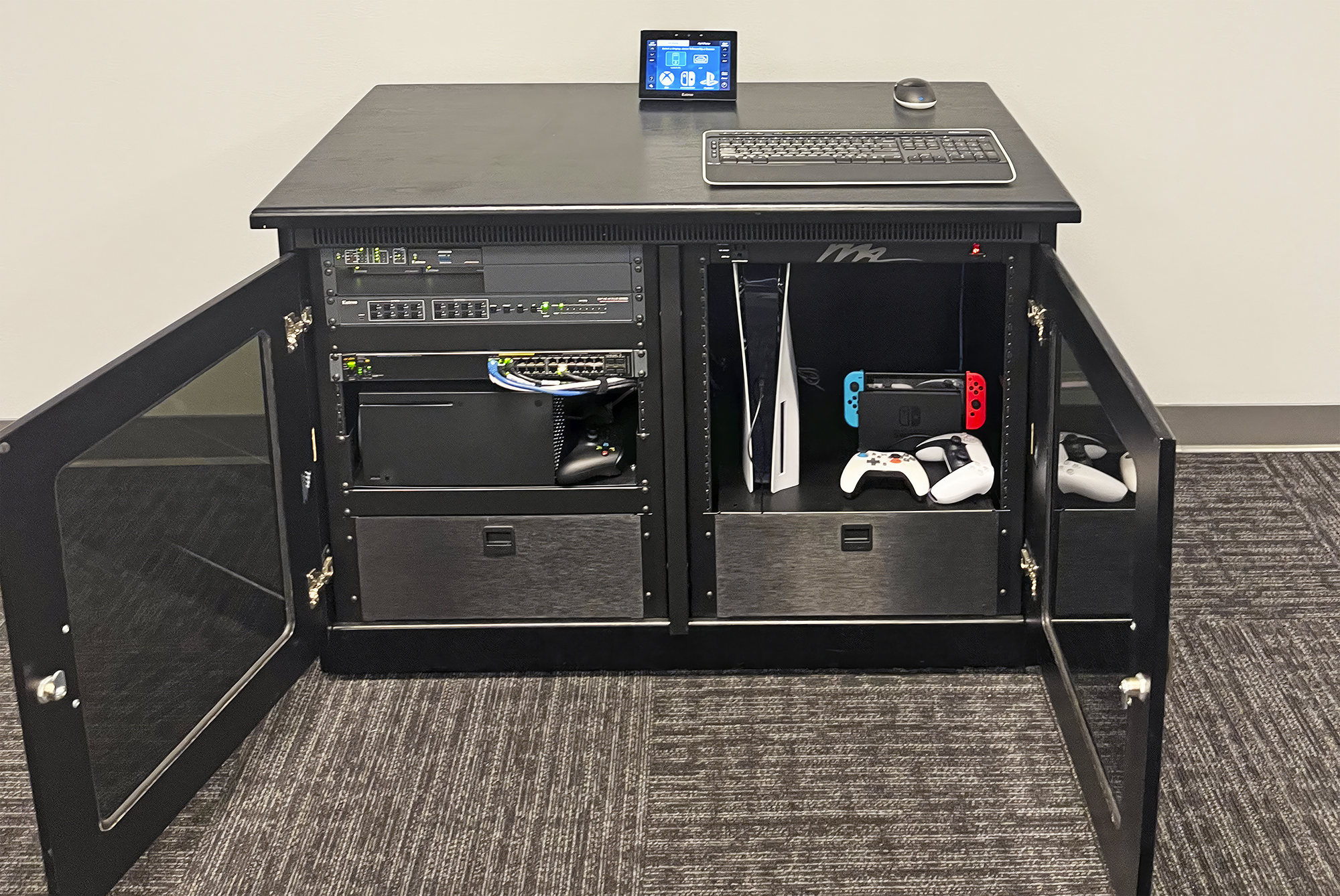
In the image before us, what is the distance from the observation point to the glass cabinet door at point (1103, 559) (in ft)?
5.49

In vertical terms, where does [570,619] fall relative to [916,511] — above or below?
below

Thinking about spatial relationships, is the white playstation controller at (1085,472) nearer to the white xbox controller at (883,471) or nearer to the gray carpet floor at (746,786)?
the white xbox controller at (883,471)

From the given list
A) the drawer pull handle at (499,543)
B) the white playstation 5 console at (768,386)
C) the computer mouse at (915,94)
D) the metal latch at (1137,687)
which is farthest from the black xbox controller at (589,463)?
the metal latch at (1137,687)

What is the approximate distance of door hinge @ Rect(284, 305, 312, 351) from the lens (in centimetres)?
228

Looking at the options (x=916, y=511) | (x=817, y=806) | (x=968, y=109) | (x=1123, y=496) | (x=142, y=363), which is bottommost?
(x=817, y=806)

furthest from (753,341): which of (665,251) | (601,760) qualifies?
(601,760)

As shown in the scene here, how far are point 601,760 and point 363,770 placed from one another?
1.19 ft

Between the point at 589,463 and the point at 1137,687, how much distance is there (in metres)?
1.02

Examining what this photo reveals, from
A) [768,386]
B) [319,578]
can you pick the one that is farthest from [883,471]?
[319,578]

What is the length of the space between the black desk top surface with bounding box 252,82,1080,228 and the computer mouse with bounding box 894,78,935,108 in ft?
0.04

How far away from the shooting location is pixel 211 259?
3152mm

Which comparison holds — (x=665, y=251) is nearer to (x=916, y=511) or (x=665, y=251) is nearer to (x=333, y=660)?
(x=916, y=511)

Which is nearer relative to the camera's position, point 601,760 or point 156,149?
point 601,760

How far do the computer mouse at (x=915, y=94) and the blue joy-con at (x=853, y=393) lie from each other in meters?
0.49
